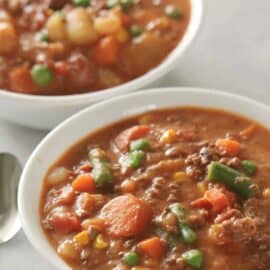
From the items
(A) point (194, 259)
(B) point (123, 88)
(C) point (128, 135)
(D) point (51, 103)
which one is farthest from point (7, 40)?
(A) point (194, 259)

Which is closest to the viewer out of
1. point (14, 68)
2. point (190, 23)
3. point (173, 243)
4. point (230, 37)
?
point (173, 243)

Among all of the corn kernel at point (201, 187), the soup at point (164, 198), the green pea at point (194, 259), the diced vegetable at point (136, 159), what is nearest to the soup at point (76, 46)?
the soup at point (164, 198)

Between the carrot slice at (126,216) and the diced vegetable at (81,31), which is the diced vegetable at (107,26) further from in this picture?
the carrot slice at (126,216)

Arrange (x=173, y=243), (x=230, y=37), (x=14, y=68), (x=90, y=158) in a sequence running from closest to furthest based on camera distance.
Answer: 1. (x=173, y=243)
2. (x=90, y=158)
3. (x=14, y=68)
4. (x=230, y=37)

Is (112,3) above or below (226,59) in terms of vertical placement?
above

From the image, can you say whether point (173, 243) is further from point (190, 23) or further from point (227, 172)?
point (190, 23)

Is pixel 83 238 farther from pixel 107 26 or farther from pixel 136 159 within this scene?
pixel 107 26

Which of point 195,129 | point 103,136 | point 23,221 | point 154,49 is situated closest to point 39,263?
point 23,221

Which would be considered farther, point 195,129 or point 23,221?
point 195,129
